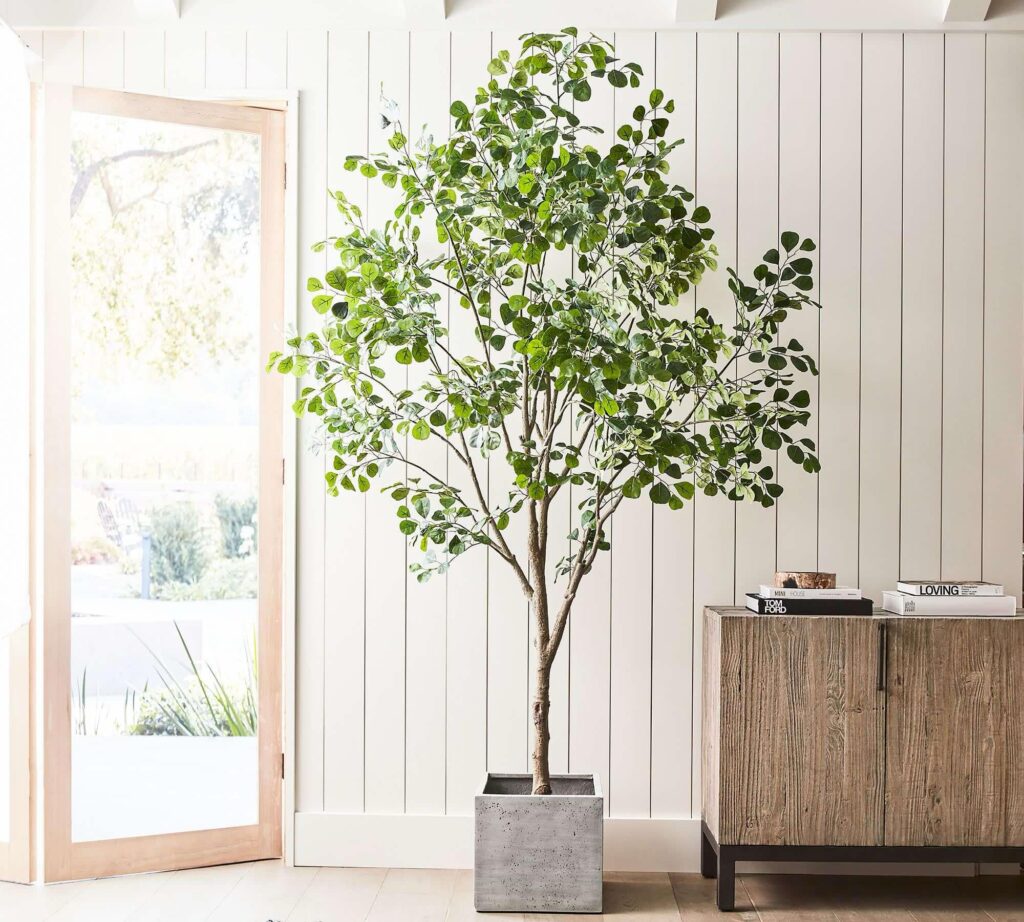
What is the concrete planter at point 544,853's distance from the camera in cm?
244

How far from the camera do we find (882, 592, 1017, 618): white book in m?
2.48

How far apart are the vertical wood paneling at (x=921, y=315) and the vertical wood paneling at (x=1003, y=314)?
0.14 metres

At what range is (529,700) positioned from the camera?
279 centimetres

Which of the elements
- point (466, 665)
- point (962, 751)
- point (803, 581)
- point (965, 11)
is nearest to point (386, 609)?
point (466, 665)

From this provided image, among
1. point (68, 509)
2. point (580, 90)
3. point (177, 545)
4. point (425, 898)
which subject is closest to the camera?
point (580, 90)

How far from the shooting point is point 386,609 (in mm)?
2805

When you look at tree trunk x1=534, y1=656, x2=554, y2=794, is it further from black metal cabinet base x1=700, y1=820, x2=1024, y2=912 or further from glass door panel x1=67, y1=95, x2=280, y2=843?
glass door panel x1=67, y1=95, x2=280, y2=843

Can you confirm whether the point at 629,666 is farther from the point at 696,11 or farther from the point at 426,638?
the point at 696,11

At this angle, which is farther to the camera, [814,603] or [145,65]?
[145,65]

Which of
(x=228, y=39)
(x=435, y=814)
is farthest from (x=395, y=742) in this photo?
(x=228, y=39)

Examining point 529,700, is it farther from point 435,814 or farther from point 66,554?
point 66,554

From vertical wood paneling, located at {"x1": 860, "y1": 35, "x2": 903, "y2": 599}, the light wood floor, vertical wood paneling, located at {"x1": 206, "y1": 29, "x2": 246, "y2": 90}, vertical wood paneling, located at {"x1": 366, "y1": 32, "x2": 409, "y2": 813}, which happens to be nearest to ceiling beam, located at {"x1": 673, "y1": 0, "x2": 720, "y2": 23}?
vertical wood paneling, located at {"x1": 860, "y1": 35, "x2": 903, "y2": 599}

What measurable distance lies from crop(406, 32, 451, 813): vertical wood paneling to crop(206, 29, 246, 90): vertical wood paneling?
1.64 ft

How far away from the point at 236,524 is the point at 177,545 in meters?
0.17
